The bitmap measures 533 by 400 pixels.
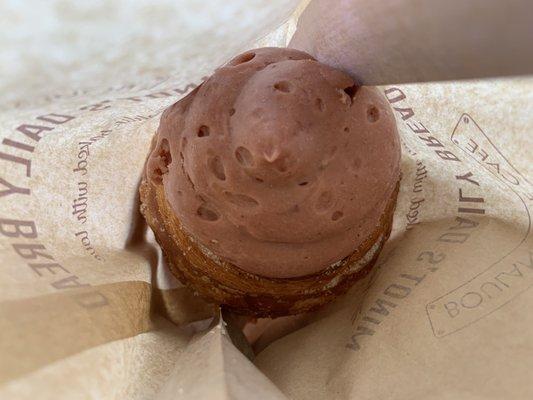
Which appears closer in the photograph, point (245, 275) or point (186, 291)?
point (245, 275)

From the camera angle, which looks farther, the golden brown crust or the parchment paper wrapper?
the golden brown crust

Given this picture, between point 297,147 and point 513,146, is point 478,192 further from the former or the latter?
point 297,147

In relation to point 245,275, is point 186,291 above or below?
below

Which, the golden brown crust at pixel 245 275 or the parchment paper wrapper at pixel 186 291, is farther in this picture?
the golden brown crust at pixel 245 275
